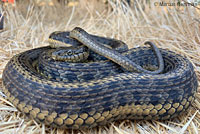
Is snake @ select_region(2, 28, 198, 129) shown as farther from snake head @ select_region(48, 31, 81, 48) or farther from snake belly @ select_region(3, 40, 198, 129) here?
snake head @ select_region(48, 31, 81, 48)

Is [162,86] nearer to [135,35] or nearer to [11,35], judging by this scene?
[135,35]

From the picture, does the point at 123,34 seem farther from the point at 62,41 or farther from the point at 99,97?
the point at 99,97

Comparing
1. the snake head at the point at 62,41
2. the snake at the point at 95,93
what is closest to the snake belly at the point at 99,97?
the snake at the point at 95,93

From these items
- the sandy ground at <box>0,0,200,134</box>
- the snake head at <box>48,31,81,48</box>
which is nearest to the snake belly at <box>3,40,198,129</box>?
the sandy ground at <box>0,0,200,134</box>

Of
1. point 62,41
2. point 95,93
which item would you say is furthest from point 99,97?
point 62,41

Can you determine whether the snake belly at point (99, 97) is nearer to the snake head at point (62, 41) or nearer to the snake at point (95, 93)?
the snake at point (95, 93)
